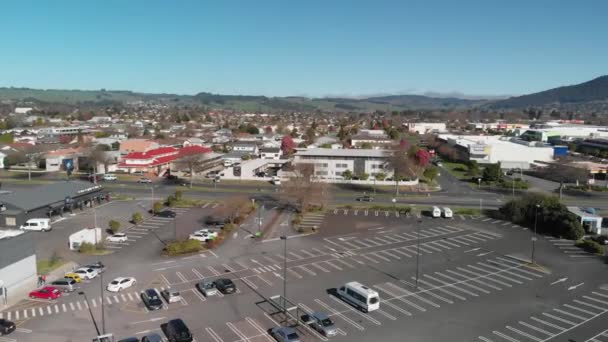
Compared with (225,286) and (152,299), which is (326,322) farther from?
(152,299)

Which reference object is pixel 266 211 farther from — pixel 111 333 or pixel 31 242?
pixel 111 333

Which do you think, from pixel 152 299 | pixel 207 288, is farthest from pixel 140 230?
pixel 152 299

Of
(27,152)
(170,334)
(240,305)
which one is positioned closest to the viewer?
(170,334)

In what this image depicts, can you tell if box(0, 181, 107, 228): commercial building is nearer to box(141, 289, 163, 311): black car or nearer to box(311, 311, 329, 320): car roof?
box(141, 289, 163, 311): black car

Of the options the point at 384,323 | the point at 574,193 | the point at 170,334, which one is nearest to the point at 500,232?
the point at 384,323

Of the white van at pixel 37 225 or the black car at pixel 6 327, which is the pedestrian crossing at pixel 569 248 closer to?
the black car at pixel 6 327

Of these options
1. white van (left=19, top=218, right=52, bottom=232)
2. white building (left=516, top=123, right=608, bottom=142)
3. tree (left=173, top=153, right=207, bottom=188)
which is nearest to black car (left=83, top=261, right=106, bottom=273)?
white van (left=19, top=218, right=52, bottom=232)
